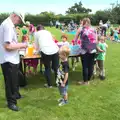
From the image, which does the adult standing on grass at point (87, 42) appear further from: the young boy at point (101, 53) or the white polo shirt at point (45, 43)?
the white polo shirt at point (45, 43)

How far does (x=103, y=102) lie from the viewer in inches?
252

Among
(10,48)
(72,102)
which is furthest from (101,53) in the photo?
(10,48)

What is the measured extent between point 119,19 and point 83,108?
56388 millimetres

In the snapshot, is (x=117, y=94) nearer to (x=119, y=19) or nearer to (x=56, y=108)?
Result: (x=56, y=108)

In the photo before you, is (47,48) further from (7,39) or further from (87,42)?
(7,39)

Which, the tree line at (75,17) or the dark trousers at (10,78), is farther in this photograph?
the tree line at (75,17)

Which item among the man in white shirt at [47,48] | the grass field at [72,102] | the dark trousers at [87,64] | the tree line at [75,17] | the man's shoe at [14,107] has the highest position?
the man in white shirt at [47,48]

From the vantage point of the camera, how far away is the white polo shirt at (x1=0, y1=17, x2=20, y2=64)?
5.43 m

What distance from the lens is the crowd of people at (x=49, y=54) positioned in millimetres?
5547

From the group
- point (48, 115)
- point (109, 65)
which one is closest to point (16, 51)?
point (48, 115)

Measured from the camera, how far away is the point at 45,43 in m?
7.34

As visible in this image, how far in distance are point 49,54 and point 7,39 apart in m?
2.01

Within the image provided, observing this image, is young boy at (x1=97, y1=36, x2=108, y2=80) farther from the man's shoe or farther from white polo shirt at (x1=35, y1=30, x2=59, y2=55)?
the man's shoe

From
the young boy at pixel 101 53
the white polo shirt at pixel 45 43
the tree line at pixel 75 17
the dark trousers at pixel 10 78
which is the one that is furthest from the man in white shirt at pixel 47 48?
the tree line at pixel 75 17
